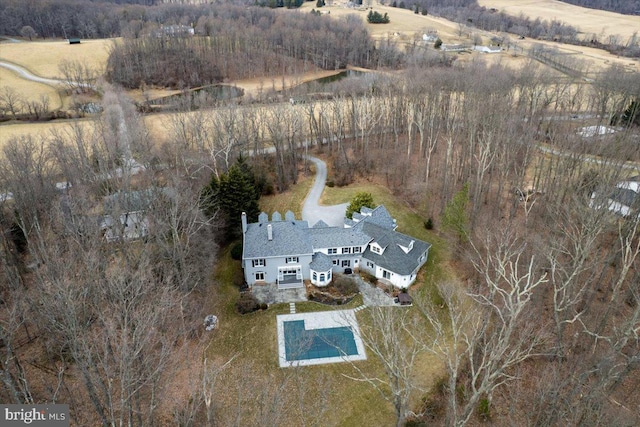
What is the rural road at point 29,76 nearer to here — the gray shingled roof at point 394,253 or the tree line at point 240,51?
the tree line at point 240,51

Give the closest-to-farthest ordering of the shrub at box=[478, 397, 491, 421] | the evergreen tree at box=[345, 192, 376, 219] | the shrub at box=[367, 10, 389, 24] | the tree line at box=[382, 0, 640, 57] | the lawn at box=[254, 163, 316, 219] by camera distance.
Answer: the shrub at box=[478, 397, 491, 421]
the evergreen tree at box=[345, 192, 376, 219]
the lawn at box=[254, 163, 316, 219]
the tree line at box=[382, 0, 640, 57]
the shrub at box=[367, 10, 389, 24]

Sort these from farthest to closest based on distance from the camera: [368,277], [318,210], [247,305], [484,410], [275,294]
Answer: [318,210]
[368,277]
[275,294]
[247,305]
[484,410]

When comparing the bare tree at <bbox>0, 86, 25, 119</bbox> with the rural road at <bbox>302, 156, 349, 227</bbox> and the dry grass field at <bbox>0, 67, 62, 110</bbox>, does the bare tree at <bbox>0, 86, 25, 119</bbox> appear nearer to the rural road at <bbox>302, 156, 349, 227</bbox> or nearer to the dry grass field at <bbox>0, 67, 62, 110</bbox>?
the dry grass field at <bbox>0, 67, 62, 110</bbox>

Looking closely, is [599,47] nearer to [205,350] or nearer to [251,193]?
[251,193]

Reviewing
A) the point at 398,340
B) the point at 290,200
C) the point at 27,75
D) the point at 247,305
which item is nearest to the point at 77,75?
the point at 27,75

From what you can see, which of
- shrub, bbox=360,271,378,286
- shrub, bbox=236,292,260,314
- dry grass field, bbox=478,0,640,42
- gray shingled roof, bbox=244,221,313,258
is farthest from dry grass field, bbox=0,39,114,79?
dry grass field, bbox=478,0,640,42

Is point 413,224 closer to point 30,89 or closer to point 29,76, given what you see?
point 30,89

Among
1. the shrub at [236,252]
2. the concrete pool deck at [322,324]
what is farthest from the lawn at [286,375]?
the shrub at [236,252]
